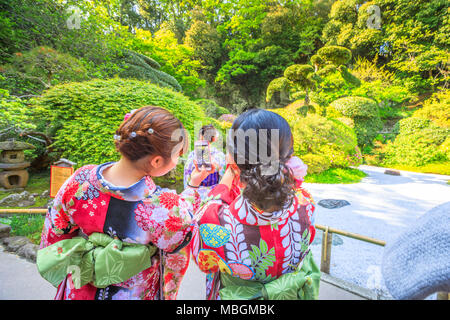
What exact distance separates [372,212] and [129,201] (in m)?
5.03

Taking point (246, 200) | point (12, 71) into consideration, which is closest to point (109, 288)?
point (246, 200)

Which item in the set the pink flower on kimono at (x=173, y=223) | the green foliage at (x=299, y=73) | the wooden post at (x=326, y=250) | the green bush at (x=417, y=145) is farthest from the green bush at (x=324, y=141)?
the pink flower on kimono at (x=173, y=223)

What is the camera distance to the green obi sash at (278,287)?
2.93ft

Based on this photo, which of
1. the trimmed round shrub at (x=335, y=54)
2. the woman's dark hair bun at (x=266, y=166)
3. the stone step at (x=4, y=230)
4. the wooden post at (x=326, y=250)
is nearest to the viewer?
the woman's dark hair bun at (x=266, y=166)

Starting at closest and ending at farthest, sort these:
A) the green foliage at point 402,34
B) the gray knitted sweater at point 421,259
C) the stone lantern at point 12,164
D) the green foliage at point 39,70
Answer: the gray knitted sweater at point 421,259 → the stone lantern at point 12,164 → the green foliage at point 39,70 → the green foliage at point 402,34

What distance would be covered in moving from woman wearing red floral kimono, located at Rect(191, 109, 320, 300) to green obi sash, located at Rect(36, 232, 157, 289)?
0.29 meters

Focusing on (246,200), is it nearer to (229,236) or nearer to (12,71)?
(229,236)

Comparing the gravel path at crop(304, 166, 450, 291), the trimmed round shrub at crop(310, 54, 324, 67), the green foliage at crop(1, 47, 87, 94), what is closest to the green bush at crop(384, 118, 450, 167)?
the gravel path at crop(304, 166, 450, 291)

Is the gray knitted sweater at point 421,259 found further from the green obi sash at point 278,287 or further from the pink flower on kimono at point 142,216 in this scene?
the pink flower on kimono at point 142,216

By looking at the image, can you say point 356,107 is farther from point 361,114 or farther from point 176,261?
point 176,261

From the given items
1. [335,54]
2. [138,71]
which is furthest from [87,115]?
[335,54]

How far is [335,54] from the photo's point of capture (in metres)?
7.66

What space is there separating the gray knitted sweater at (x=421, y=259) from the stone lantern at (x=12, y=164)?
18.9 ft

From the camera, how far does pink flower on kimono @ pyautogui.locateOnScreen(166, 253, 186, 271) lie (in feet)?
3.61
